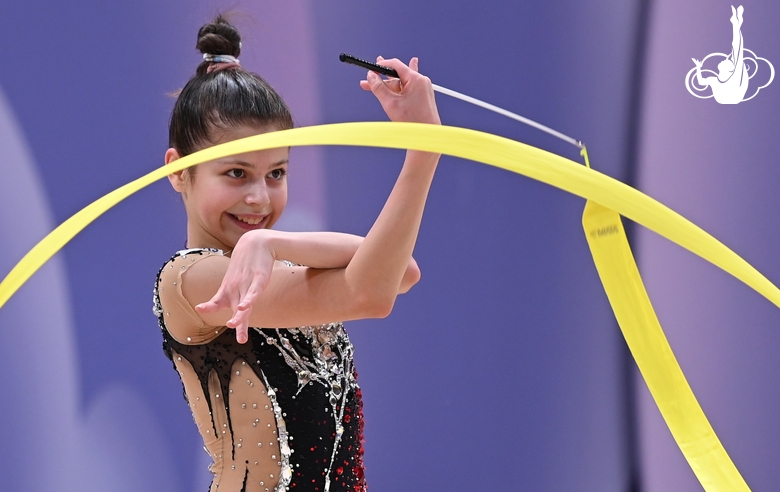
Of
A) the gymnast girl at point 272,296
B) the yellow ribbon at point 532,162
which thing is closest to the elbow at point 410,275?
the gymnast girl at point 272,296

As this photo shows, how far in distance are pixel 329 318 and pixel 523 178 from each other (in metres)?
1.23

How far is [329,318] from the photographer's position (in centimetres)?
98

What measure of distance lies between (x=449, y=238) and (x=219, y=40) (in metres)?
0.98

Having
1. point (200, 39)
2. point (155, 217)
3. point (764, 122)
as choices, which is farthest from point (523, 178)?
point (200, 39)

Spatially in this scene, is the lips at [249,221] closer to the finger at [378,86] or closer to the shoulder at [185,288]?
the shoulder at [185,288]

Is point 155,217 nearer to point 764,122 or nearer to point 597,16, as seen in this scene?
point 597,16

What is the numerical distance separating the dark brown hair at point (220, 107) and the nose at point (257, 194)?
3.3 inches

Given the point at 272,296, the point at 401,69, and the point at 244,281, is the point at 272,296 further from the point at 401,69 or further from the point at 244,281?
the point at 401,69

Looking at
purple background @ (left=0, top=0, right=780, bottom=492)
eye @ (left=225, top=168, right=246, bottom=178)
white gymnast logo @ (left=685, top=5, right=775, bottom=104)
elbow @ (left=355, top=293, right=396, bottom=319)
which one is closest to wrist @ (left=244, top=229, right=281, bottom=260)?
elbow @ (left=355, top=293, right=396, bottom=319)

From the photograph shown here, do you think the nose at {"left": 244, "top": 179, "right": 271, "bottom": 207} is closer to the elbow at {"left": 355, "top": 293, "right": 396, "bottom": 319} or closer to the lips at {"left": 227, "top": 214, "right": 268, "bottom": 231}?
the lips at {"left": 227, "top": 214, "right": 268, "bottom": 231}

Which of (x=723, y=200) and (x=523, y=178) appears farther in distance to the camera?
(x=523, y=178)

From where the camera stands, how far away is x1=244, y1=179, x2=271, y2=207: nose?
1.09 meters

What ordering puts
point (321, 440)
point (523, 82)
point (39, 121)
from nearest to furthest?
point (321, 440), point (39, 121), point (523, 82)

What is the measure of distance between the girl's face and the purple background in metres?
0.74
